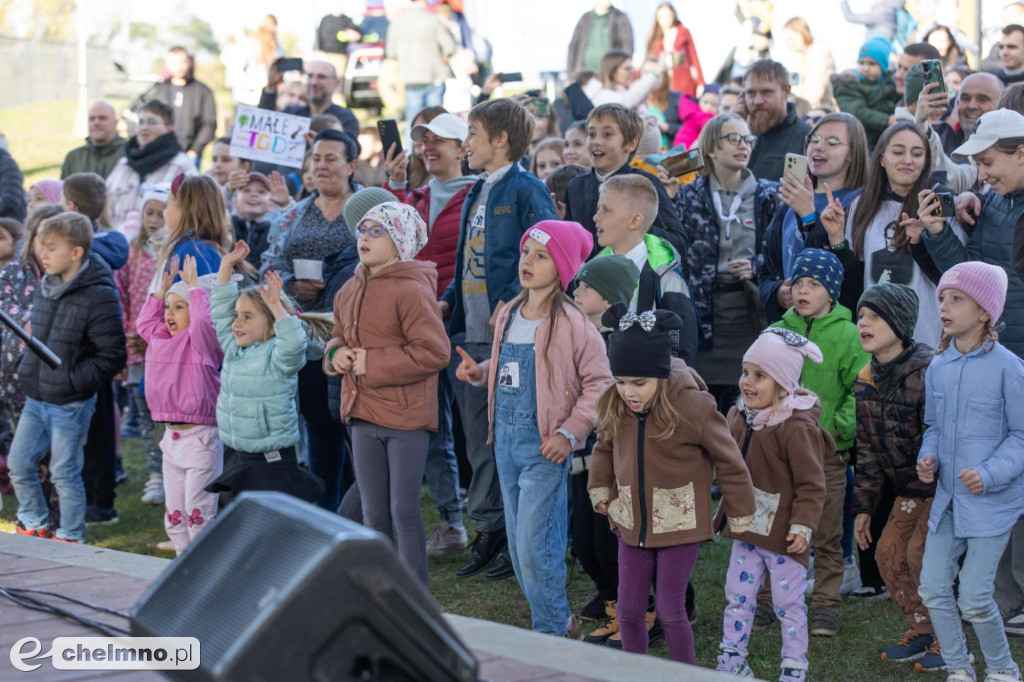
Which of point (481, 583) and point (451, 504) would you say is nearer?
point (481, 583)

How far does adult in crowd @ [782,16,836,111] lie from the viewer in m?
12.0

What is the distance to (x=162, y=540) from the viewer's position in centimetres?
727

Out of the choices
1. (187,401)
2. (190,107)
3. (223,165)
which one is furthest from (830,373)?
(190,107)

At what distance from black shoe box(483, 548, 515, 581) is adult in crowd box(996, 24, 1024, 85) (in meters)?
5.27

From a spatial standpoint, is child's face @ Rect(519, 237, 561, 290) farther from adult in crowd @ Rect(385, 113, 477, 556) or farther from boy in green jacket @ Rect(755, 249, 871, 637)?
adult in crowd @ Rect(385, 113, 477, 556)

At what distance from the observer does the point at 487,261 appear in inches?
242

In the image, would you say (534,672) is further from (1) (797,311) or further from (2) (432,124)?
(2) (432,124)

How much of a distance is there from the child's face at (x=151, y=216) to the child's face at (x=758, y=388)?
4.62 metres

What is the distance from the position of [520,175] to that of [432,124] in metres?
0.81

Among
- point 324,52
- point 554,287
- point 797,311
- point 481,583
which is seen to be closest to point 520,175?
point 554,287

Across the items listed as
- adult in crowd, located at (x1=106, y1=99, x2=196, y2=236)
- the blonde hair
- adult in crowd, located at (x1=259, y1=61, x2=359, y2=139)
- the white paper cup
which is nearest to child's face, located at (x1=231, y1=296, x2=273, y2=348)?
the white paper cup

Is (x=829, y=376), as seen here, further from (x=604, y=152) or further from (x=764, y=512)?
(x=604, y=152)

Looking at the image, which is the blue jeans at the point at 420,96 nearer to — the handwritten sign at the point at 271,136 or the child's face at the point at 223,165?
the child's face at the point at 223,165

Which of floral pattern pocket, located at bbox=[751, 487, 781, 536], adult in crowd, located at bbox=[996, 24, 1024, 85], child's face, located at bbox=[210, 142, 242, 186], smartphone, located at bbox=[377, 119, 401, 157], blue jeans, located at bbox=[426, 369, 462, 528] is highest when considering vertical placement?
adult in crowd, located at bbox=[996, 24, 1024, 85]
